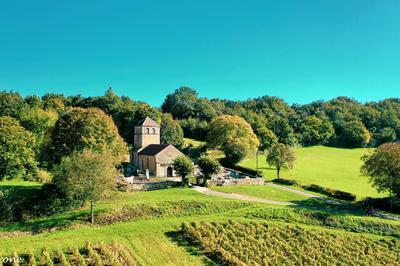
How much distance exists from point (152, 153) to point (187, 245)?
2605cm

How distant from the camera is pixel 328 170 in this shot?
61125 mm

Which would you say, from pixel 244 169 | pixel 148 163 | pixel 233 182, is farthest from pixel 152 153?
pixel 244 169

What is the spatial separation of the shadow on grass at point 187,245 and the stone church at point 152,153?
2189cm

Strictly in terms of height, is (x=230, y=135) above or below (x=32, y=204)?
above

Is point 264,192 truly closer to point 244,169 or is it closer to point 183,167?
point 183,167

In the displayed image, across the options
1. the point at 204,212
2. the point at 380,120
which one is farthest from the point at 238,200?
the point at 380,120

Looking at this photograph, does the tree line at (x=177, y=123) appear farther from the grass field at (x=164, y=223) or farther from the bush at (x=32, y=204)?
the grass field at (x=164, y=223)

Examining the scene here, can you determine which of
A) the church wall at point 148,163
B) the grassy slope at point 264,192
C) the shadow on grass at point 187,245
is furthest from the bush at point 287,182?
the shadow on grass at point 187,245

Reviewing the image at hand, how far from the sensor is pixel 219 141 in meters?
64.5

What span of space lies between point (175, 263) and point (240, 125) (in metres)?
45.9

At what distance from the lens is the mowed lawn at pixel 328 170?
47875 millimetres

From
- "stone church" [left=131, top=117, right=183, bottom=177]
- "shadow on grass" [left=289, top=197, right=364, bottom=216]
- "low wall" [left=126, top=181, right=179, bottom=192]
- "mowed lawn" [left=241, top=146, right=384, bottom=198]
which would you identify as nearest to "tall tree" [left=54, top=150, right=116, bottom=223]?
"low wall" [left=126, top=181, right=179, bottom=192]

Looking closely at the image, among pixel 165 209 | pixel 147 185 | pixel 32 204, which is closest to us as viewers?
pixel 32 204

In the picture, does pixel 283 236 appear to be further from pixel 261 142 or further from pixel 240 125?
pixel 261 142
